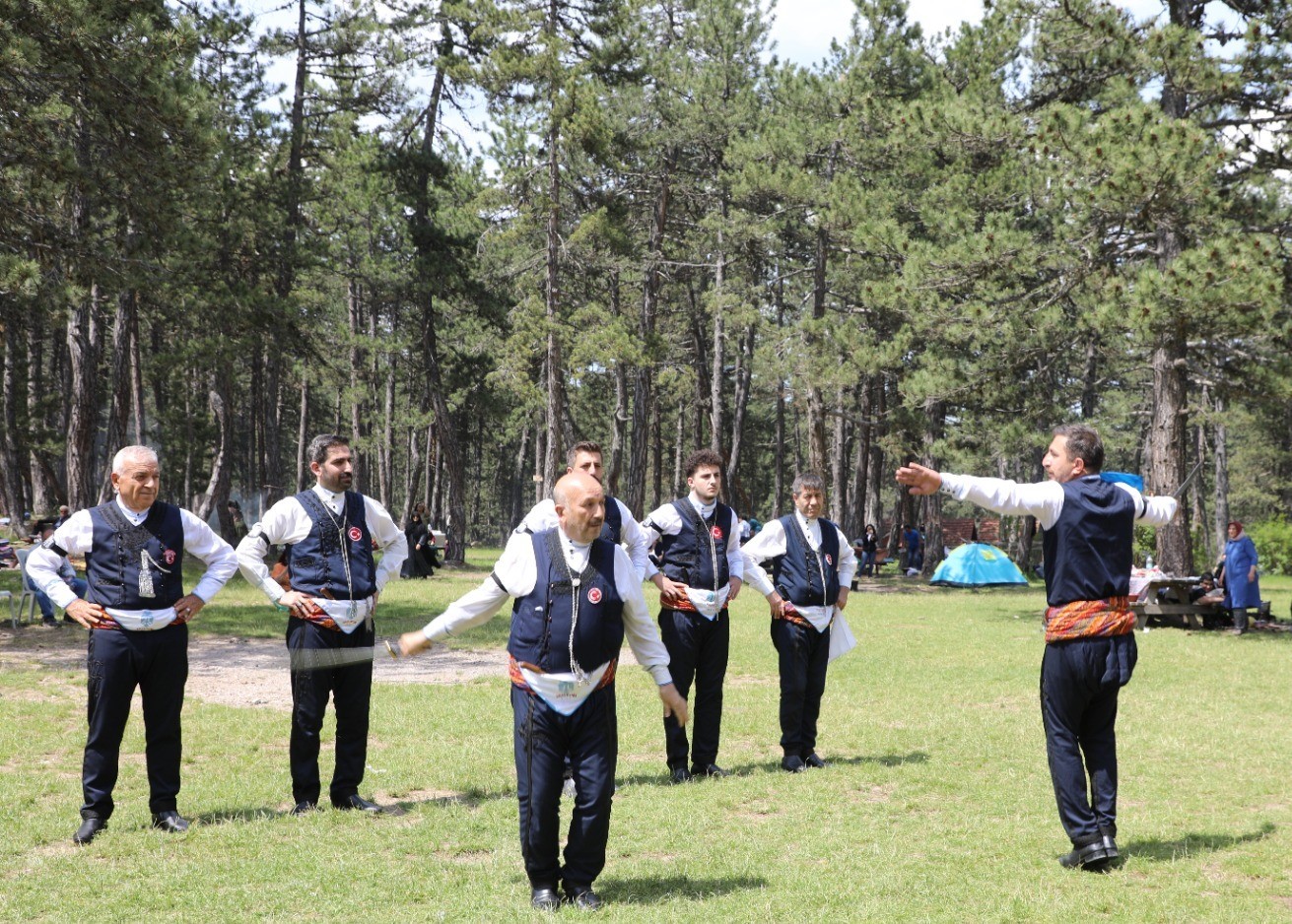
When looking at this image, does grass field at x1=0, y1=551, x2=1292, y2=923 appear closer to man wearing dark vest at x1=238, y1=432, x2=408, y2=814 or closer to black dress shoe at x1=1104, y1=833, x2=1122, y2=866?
black dress shoe at x1=1104, y1=833, x2=1122, y2=866

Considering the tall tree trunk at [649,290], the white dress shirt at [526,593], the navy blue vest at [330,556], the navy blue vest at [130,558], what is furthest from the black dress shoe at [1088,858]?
the tall tree trunk at [649,290]

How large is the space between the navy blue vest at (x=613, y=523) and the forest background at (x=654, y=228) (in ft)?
25.1

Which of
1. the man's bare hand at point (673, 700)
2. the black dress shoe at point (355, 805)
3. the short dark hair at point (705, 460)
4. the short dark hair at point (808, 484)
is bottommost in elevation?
the black dress shoe at point (355, 805)

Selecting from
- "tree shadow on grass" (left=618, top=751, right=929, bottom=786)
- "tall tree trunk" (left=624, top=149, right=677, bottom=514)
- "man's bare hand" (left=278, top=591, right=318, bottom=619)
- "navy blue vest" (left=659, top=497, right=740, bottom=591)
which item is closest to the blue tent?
"tall tree trunk" (left=624, top=149, right=677, bottom=514)

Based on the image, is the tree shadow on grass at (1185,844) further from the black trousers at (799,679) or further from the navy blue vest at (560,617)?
the navy blue vest at (560,617)

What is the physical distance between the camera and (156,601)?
18.8ft

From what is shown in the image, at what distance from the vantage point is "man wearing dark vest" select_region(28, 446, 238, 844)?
5.63m

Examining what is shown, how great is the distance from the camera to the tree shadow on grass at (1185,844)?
17.8ft

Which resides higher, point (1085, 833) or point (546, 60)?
point (546, 60)

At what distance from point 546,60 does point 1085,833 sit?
22919 millimetres

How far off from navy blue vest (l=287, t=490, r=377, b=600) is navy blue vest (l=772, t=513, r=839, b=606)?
2.71 m

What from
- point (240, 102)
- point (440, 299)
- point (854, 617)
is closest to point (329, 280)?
point (440, 299)

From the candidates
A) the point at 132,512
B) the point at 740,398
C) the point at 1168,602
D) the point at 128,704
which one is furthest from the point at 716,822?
the point at 740,398

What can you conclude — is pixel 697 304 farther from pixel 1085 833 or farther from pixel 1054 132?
pixel 1085 833
